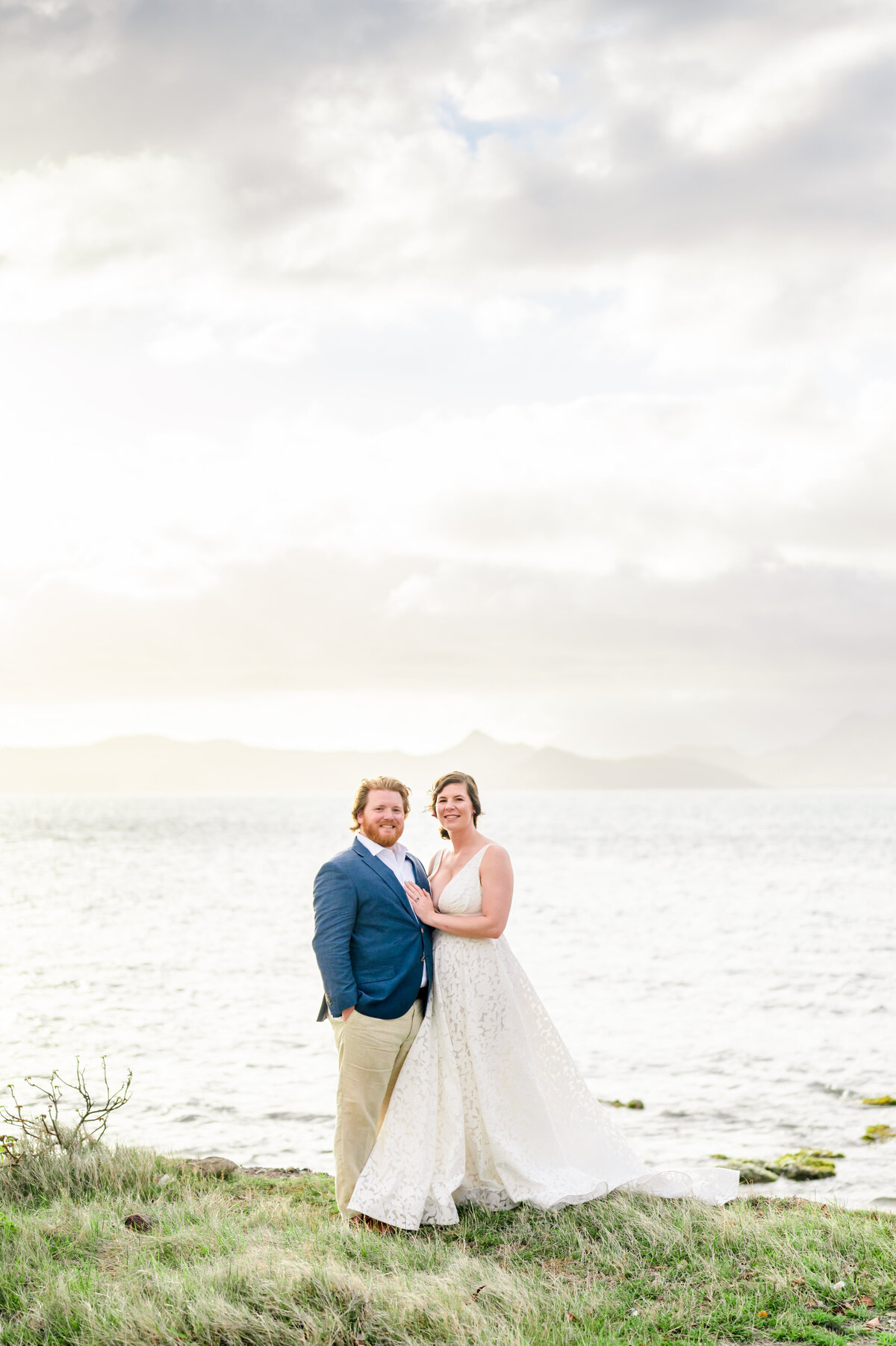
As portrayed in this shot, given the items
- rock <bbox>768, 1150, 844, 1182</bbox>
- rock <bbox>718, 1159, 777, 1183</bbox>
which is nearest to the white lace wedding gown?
rock <bbox>718, 1159, 777, 1183</bbox>

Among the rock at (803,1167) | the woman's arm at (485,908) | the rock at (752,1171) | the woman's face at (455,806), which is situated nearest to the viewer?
the woman's arm at (485,908)

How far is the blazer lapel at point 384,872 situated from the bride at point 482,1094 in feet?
0.44

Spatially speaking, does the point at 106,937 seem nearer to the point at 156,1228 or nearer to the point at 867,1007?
the point at 867,1007

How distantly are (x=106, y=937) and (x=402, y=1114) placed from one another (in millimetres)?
27906

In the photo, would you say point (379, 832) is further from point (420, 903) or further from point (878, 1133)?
point (878, 1133)

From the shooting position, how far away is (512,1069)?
713cm

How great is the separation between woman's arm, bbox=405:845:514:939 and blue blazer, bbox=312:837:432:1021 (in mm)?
118

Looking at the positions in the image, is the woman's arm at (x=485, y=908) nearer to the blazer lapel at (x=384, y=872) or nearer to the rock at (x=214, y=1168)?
the blazer lapel at (x=384, y=872)

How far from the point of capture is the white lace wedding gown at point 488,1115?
6859 millimetres

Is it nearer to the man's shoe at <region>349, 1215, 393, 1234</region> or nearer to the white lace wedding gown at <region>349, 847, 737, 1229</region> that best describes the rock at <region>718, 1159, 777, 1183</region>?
the white lace wedding gown at <region>349, 847, 737, 1229</region>

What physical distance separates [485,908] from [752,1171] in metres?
5.62

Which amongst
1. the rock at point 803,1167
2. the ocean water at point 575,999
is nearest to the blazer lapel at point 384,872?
the ocean water at point 575,999

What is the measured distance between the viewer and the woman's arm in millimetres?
6980

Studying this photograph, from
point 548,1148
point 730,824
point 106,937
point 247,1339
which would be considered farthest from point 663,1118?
point 730,824
